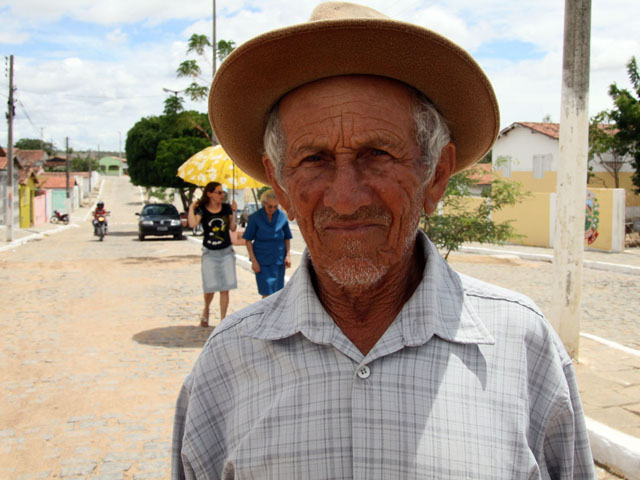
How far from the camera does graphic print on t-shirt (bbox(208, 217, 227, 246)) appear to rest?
7609mm

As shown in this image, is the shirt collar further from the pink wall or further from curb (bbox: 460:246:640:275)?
the pink wall

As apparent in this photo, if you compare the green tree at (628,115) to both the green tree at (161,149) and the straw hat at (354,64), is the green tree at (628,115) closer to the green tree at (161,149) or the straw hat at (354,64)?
the green tree at (161,149)

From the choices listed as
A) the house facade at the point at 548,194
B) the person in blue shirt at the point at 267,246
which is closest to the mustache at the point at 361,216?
the person in blue shirt at the point at 267,246

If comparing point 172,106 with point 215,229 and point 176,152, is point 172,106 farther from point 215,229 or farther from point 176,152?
point 215,229

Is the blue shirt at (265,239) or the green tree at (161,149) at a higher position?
the green tree at (161,149)

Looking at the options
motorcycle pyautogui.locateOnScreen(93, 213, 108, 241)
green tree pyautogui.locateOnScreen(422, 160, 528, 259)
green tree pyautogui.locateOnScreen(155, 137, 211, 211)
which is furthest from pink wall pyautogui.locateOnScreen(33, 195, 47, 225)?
green tree pyautogui.locateOnScreen(422, 160, 528, 259)

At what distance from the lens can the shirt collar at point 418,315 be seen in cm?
142

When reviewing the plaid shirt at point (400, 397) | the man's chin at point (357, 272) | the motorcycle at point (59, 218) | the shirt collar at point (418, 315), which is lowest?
the plaid shirt at point (400, 397)

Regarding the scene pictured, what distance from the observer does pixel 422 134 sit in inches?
62.8

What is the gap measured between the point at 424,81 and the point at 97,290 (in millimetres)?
11283

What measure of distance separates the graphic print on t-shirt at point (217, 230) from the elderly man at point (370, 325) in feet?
19.5

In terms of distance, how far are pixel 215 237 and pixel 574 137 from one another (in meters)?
4.31

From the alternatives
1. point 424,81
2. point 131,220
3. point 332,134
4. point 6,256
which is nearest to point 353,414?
point 332,134

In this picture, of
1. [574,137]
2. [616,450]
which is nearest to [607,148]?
[574,137]
